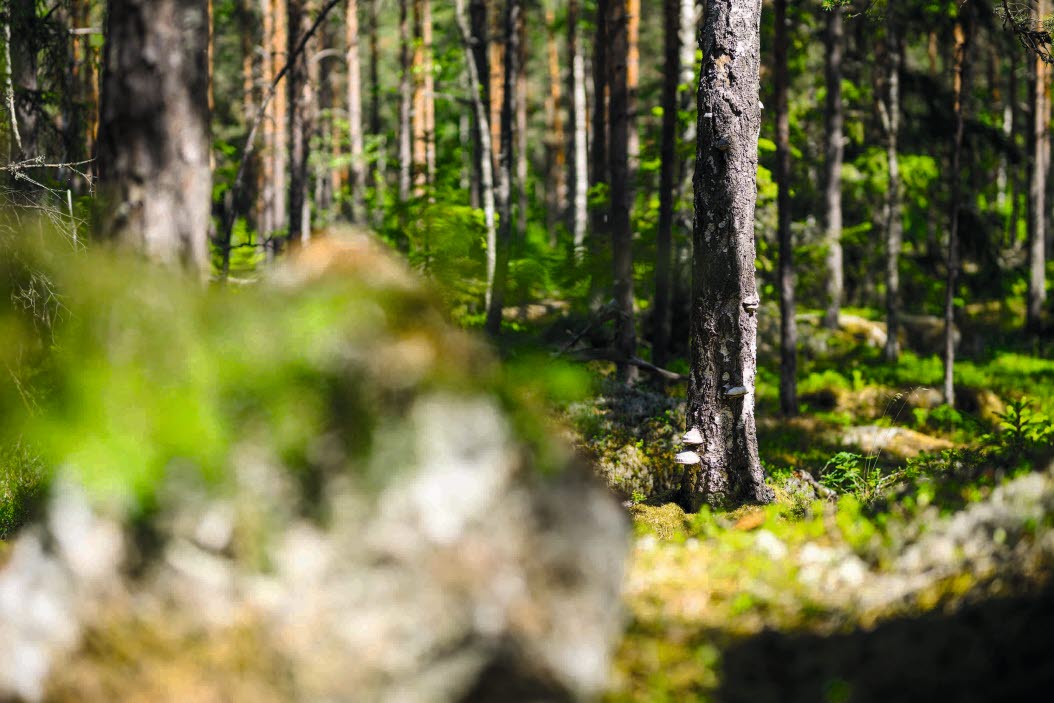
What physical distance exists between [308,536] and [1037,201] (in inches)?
769

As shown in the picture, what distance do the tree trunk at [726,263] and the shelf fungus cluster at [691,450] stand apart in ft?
0.08

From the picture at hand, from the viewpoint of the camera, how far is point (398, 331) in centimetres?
304

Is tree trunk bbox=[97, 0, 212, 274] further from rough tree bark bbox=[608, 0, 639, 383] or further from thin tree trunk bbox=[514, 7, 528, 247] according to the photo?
thin tree trunk bbox=[514, 7, 528, 247]

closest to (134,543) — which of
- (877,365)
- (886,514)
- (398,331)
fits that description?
(398,331)

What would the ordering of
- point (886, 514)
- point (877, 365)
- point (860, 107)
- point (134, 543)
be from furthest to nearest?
point (860, 107)
point (877, 365)
point (886, 514)
point (134, 543)

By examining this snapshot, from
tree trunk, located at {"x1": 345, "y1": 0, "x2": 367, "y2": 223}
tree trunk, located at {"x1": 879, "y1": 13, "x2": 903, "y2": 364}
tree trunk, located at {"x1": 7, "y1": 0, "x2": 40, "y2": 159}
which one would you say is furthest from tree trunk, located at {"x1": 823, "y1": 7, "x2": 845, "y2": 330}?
tree trunk, located at {"x1": 7, "y1": 0, "x2": 40, "y2": 159}

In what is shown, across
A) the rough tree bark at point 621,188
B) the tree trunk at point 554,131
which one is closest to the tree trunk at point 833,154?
the rough tree bark at point 621,188

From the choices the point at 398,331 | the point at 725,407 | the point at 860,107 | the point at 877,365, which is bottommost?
the point at 877,365

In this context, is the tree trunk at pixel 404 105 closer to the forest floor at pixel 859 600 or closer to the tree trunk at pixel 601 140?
the tree trunk at pixel 601 140

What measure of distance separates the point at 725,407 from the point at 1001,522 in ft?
8.97

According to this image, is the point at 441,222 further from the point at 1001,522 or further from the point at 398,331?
the point at 1001,522

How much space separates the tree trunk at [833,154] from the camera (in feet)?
49.9

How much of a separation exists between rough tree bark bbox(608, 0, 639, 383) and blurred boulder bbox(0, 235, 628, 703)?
7.18 metres

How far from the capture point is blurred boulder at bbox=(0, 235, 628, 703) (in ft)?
8.29
